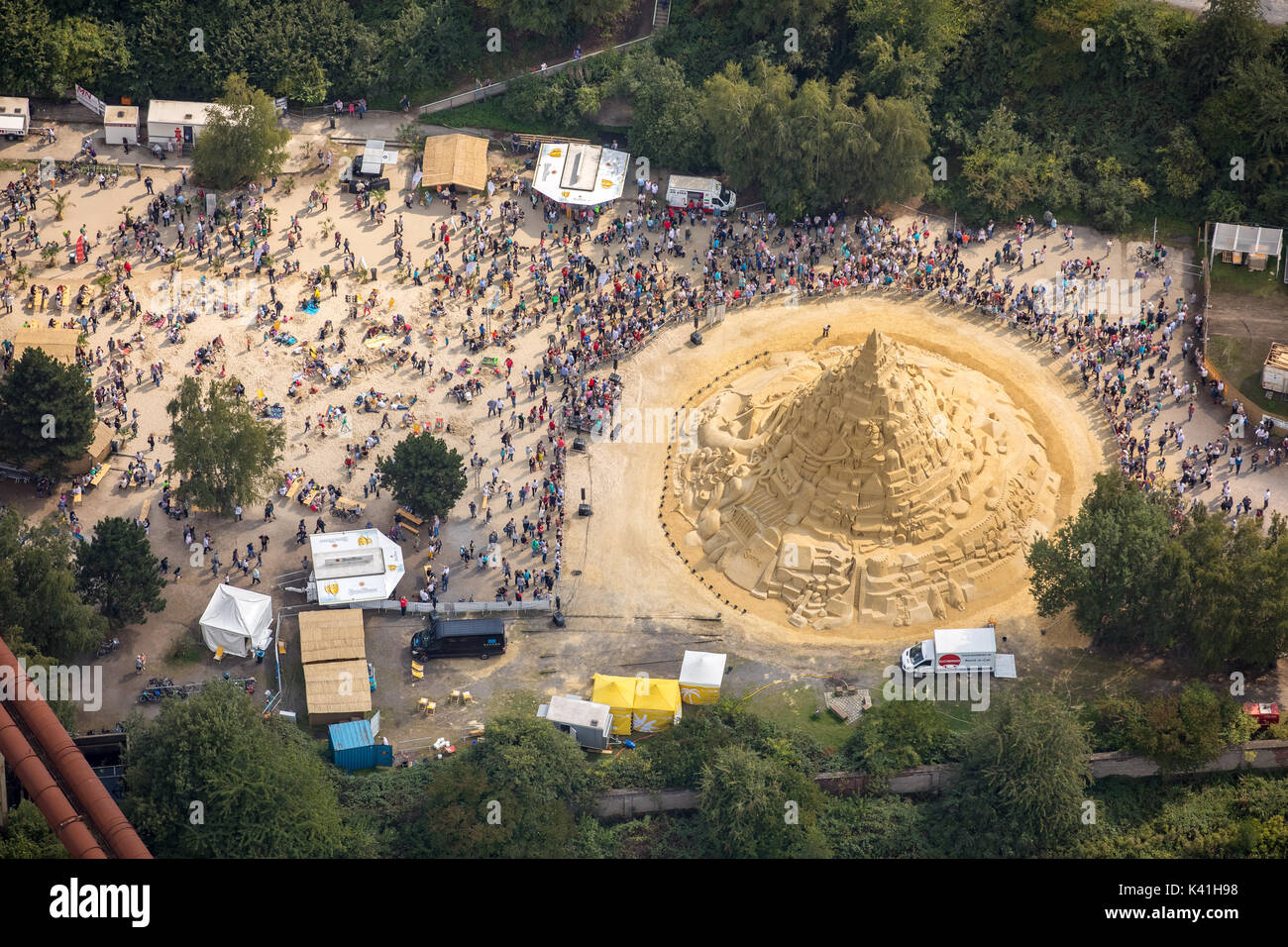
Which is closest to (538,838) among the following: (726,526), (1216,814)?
(726,526)

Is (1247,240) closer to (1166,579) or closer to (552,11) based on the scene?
(1166,579)

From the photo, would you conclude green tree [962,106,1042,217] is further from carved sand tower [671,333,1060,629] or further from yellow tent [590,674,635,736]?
yellow tent [590,674,635,736]

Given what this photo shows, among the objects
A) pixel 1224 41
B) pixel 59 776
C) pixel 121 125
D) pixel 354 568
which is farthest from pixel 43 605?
pixel 1224 41

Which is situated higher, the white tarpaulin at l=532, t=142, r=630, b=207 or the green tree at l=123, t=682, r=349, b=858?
the white tarpaulin at l=532, t=142, r=630, b=207

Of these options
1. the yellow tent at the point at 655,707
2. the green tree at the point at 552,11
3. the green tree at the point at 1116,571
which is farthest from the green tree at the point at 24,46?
the green tree at the point at 1116,571

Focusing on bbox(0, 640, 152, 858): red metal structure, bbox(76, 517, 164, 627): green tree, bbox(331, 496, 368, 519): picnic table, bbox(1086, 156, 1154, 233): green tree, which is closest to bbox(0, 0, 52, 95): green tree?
bbox(331, 496, 368, 519): picnic table

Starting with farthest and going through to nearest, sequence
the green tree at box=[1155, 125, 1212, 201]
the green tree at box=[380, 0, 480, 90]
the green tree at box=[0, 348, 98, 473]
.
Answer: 1. the green tree at box=[380, 0, 480, 90]
2. the green tree at box=[1155, 125, 1212, 201]
3. the green tree at box=[0, 348, 98, 473]
